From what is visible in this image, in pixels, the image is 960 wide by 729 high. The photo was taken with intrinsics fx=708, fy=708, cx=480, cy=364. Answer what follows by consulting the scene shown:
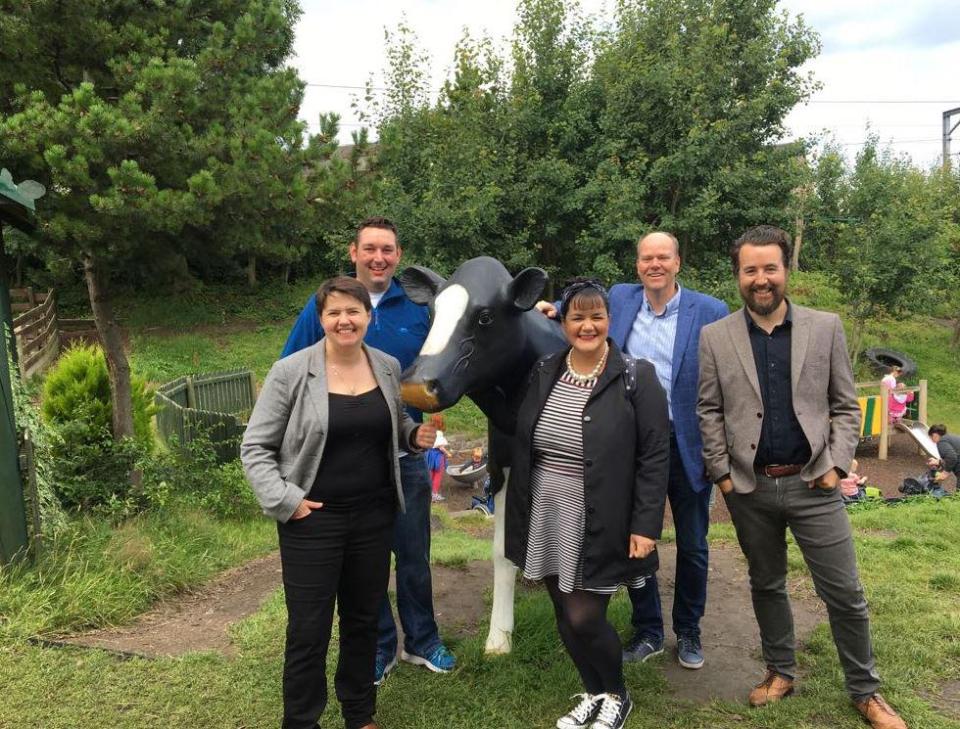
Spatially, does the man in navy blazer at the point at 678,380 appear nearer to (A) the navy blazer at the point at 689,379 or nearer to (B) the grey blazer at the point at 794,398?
(A) the navy blazer at the point at 689,379

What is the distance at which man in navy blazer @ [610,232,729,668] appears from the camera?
324cm

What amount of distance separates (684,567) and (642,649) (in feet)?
1.57

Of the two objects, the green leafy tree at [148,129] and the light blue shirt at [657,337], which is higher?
the green leafy tree at [148,129]

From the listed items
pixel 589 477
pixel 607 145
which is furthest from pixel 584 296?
pixel 607 145

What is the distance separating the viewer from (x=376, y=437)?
8.80 ft

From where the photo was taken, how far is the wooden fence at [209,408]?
8.88m

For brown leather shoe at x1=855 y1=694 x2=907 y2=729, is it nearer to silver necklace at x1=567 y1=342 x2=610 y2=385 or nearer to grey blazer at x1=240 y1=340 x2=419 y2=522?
silver necklace at x1=567 y1=342 x2=610 y2=385

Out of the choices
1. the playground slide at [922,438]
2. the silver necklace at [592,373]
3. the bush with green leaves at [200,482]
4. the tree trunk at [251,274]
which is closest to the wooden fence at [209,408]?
the bush with green leaves at [200,482]

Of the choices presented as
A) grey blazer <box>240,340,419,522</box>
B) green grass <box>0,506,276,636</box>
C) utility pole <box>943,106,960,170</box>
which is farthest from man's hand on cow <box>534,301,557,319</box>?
utility pole <box>943,106,960,170</box>

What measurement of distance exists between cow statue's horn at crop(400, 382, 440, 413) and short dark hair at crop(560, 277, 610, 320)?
604mm

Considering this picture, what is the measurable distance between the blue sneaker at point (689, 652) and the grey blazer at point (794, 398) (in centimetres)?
107

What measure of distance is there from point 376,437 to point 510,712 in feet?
4.71

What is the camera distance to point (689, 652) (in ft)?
11.5

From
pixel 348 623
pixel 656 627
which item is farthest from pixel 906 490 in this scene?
pixel 348 623
